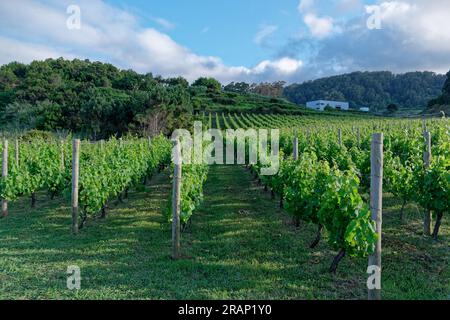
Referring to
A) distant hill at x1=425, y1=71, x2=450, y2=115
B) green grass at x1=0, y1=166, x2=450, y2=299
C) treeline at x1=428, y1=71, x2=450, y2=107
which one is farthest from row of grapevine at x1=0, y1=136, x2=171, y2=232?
treeline at x1=428, y1=71, x2=450, y2=107

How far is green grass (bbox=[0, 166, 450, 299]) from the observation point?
15.8 feet

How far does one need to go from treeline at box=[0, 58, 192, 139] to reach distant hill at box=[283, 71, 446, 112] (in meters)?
37.4

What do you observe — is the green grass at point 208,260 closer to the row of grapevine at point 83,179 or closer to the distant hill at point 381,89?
the row of grapevine at point 83,179

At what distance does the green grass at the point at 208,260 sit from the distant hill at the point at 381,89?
193ft

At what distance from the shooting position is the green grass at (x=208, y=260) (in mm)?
4816

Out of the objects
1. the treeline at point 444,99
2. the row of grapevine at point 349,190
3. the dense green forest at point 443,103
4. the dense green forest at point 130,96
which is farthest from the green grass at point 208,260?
the treeline at point 444,99

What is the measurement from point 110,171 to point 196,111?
146ft

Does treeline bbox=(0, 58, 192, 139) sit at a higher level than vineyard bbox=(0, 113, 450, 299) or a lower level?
higher

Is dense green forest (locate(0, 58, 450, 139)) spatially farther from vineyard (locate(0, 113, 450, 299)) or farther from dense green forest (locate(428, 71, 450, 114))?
vineyard (locate(0, 113, 450, 299))

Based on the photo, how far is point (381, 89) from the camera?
66875mm

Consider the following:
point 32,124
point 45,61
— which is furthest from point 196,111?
point 45,61

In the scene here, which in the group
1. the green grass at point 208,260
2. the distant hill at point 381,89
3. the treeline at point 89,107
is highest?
the distant hill at point 381,89

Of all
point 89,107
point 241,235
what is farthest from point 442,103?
point 241,235
